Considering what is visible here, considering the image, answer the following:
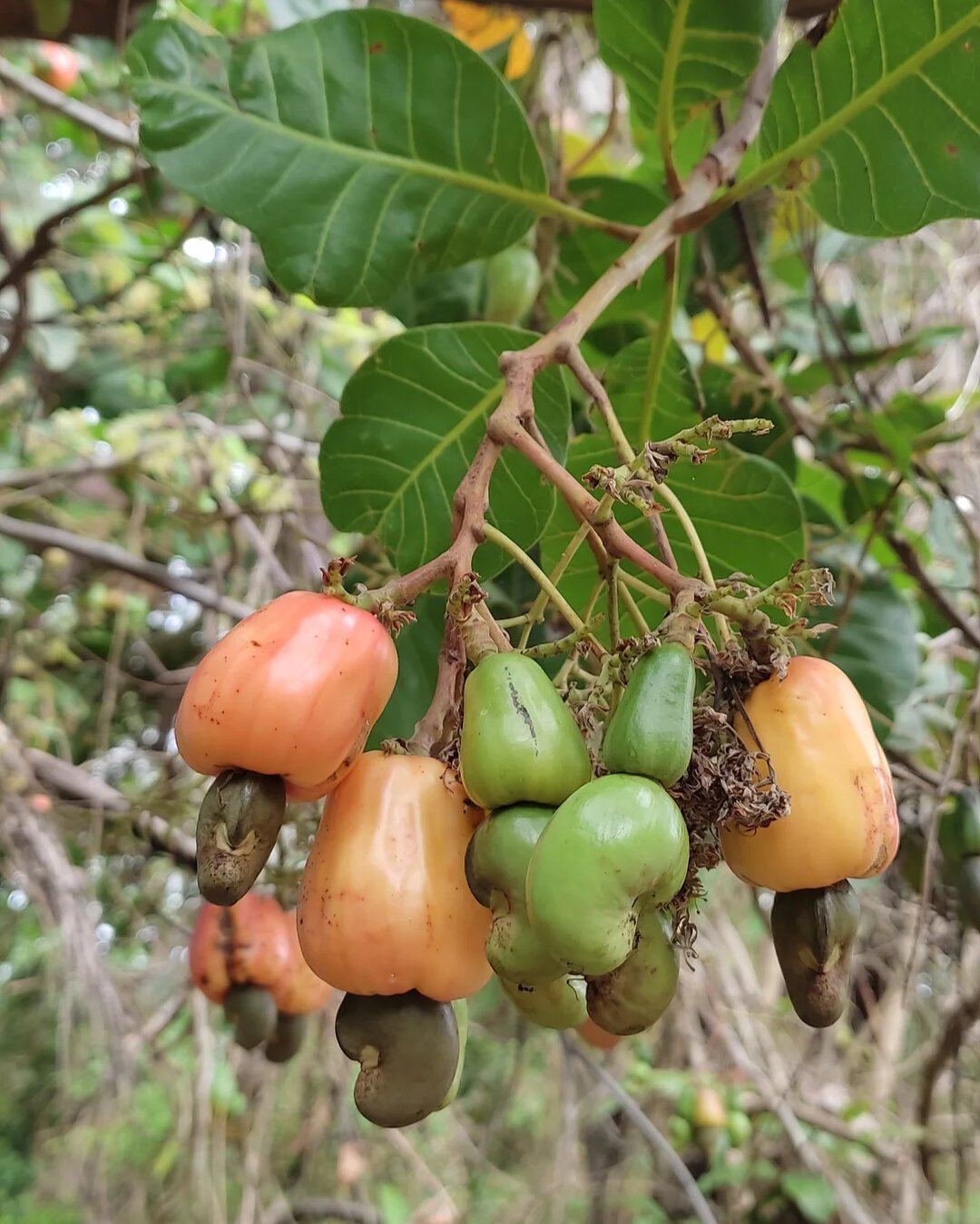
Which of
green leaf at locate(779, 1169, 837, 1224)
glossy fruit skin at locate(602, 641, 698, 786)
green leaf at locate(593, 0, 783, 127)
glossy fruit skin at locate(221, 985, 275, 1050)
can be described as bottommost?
green leaf at locate(779, 1169, 837, 1224)

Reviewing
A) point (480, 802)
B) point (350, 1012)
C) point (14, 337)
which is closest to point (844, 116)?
point (480, 802)

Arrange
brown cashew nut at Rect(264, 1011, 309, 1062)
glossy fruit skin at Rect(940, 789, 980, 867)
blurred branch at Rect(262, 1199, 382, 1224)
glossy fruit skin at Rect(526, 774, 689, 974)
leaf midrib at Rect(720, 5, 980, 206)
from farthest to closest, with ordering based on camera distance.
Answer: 1. blurred branch at Rect(262, 1199, 382, 1224)
2. brown cashew nut at Rect(264, 1011, 309, 1062)
3. glossy fruit skin at Rect(940, 789, 980, 867)
4. leaf midrib at Rect(720, 5, 980, 206)
5. glossy fruit skin at Rect(526, 774, 689, 974)

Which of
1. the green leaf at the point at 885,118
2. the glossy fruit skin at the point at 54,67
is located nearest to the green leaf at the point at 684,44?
the green leaf at the point at 885,118

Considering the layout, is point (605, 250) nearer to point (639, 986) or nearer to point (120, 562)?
point (639, 986)

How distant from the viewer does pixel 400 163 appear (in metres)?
0.90

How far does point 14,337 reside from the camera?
6.38 ft

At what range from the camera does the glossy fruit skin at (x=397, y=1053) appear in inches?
21.7

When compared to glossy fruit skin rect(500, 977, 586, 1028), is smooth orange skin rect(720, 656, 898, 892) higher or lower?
higher

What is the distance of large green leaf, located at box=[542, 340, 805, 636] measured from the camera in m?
0.91

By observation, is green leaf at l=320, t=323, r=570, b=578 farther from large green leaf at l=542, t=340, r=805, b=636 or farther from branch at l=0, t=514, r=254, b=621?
branch at l=0, t=514, r=254, b=621

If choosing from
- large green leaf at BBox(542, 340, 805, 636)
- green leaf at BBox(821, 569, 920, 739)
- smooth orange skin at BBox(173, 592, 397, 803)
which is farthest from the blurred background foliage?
smooth orange skin at BBox(173, 592, 397, 803)

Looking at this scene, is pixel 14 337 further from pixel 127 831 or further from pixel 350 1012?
pixel 350 1012

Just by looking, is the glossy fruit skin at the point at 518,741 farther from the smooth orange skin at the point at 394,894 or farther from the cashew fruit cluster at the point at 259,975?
the cashew fruit cluster at the point at 259,975

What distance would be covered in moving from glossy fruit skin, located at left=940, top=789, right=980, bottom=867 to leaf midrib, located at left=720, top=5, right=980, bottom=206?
2.37 feet
